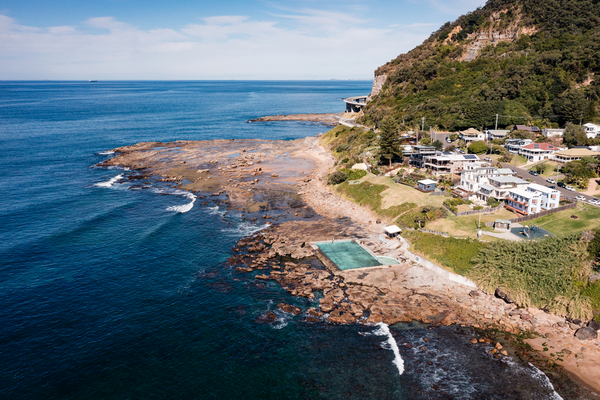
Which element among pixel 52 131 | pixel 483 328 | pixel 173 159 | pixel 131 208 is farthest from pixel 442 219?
pixel 52 131

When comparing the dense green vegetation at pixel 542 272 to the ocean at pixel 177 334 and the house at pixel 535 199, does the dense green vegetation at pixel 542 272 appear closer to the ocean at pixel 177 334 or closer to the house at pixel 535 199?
the ocean at pixel 177 334

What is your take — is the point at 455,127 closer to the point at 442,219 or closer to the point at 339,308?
the point at 442,219

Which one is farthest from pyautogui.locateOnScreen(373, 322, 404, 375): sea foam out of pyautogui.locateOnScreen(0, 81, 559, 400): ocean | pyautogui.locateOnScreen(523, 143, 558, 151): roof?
pyautogui.locateOnScreen(523, 143, 558, 151): roof

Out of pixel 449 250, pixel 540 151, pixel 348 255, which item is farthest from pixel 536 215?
pixel 540 151

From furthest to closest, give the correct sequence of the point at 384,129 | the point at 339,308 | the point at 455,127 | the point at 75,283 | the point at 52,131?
1. the point at 52,131
2. the point at 455,127
3. the point at 384,129
4. the point at 75,283
5. the point at 339,308

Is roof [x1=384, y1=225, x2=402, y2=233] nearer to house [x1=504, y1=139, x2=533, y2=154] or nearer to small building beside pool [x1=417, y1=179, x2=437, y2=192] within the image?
small building beside pool [x1=417, y1=179, x2=437, y2=192]

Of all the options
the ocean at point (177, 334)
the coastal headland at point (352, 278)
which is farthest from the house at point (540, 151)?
the ocean at point (177, 334)
